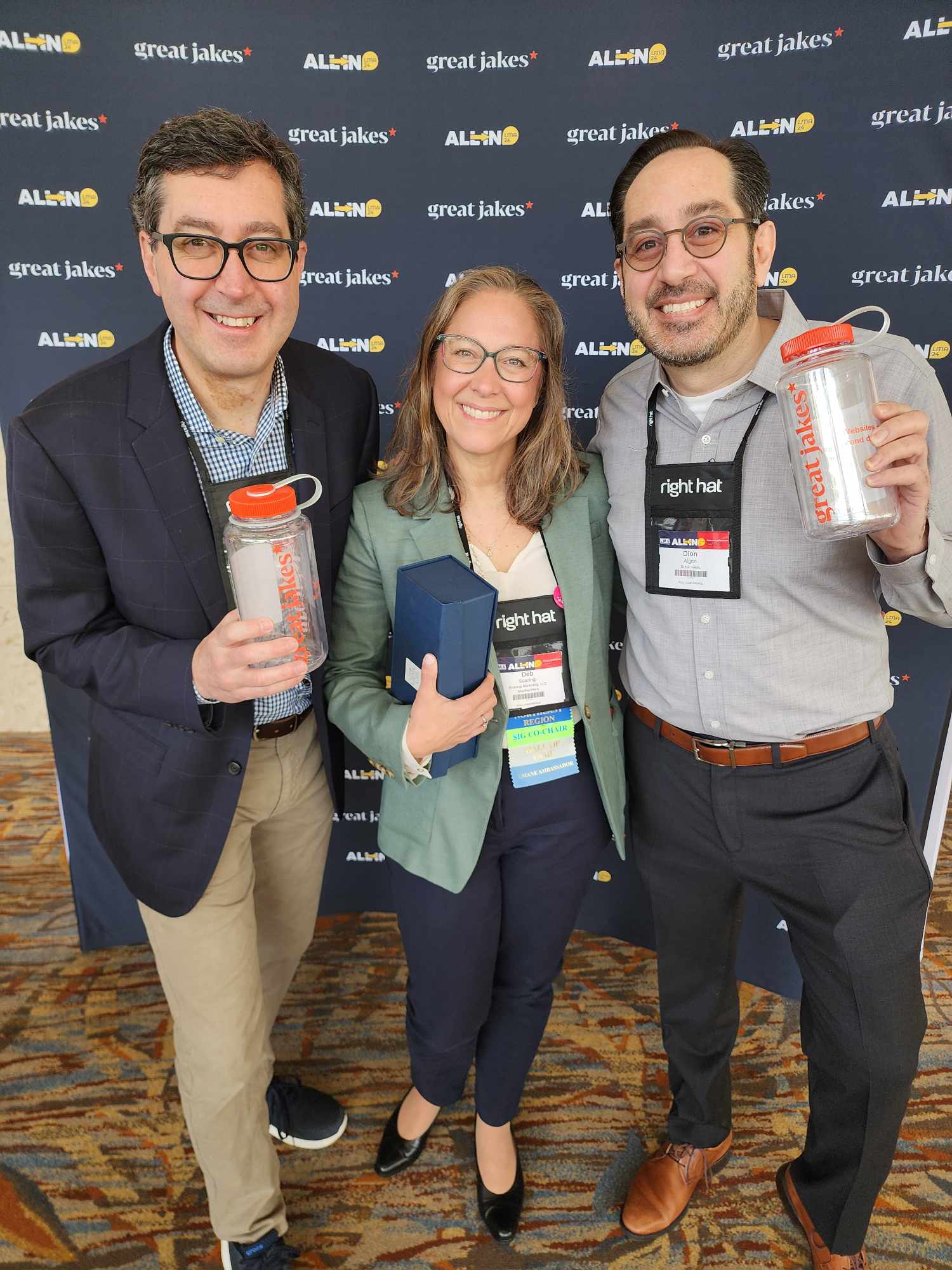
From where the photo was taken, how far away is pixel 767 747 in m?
1.77

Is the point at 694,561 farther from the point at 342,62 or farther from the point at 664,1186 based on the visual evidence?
the point at 342,62

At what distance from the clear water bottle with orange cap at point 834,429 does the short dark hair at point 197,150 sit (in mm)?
1078

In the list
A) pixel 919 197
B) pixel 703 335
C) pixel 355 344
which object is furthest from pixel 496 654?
pixel 919 197

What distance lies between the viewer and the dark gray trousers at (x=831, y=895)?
1729 millimetres

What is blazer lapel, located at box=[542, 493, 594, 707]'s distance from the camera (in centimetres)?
180

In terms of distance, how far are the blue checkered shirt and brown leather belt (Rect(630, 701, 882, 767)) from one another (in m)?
0.97

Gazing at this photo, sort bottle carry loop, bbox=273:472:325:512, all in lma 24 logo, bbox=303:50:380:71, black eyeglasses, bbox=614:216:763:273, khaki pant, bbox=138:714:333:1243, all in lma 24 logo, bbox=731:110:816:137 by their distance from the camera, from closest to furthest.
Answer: bottle carry loop, bbox=273:472:325:512 → black eyeglasses, bbox=614:216:763:273 → khaki pant, bbox=138:714:333:1243 → all in lma 24 logo, bbox=731:110:816:137 → all in lma 24 logo, bbox=303:50:380:71

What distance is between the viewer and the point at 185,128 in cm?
149

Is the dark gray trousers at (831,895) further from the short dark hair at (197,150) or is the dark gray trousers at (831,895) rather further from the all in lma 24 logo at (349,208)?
Answer: the all in lma 24 logo at (349,208)

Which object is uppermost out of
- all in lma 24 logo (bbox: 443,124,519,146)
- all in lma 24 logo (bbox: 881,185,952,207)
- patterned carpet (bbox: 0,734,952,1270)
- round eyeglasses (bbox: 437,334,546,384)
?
all in lma 24 logo (bbox: 443,124,519,146)

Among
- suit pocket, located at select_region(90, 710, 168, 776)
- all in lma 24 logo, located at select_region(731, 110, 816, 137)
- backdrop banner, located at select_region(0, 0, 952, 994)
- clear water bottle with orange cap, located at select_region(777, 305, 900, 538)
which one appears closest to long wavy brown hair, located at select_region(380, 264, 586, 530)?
clear water bottle with orange cap, located at select_region(777, 305, 900, 538)

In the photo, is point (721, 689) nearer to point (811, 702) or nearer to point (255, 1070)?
point (811, 702)

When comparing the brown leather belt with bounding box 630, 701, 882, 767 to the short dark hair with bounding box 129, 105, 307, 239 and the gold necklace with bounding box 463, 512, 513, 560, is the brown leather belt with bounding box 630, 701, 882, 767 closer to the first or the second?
the gold necklace with bounding box 463, 512, 513, 560

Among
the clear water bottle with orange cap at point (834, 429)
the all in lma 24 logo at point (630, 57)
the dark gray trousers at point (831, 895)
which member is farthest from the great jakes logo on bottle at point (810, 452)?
the all in lma 24 logo at point (630, 57)
